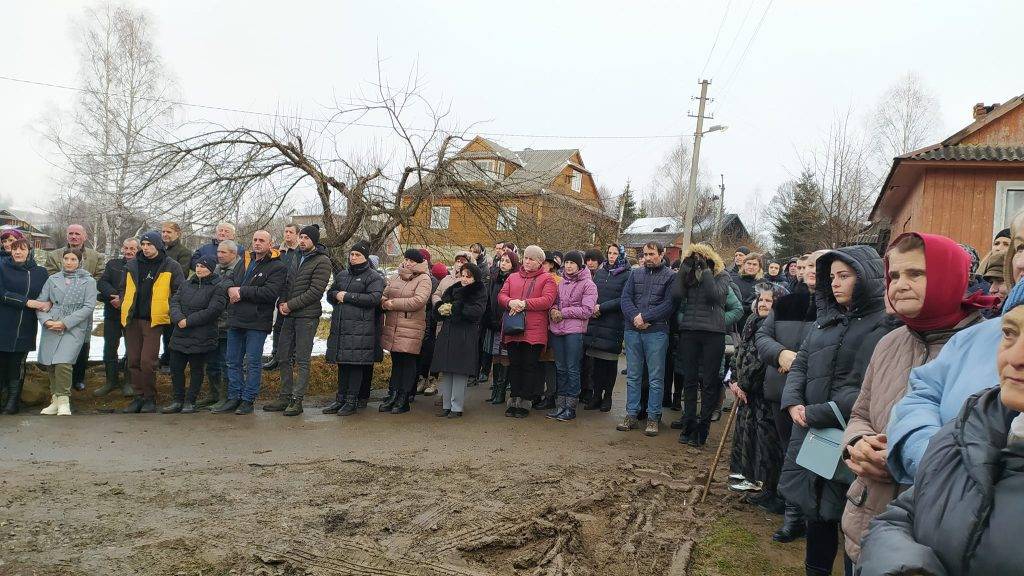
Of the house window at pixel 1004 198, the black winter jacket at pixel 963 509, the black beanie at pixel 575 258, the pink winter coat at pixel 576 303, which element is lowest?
the black winter jacket at pixel 963 509

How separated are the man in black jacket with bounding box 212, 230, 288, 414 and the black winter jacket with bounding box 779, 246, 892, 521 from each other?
589cm

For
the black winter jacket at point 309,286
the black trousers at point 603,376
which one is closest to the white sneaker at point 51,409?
the black winter jacket at point 309,286

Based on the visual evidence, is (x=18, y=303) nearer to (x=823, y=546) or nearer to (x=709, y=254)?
(x=709, y=254)

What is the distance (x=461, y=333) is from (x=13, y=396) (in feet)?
16.7

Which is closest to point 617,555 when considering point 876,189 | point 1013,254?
point 1013,254

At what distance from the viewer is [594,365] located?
8.46 meters

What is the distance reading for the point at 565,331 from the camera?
309 inches

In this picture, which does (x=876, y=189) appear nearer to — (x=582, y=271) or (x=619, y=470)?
(x=582, y=271)

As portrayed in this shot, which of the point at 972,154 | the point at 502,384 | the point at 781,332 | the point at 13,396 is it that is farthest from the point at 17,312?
Result: the point at 972,154

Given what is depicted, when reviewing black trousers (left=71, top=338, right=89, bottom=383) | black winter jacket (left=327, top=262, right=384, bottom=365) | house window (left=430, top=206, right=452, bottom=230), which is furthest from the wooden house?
black trousers (left=71, top=338, right=89, bottom=383)

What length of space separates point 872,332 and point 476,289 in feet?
16.3

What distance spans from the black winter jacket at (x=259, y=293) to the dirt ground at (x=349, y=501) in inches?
44.8

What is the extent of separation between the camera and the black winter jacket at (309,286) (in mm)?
7516

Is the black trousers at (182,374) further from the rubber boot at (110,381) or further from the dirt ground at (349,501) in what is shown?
the rubber boot at (110,381)
